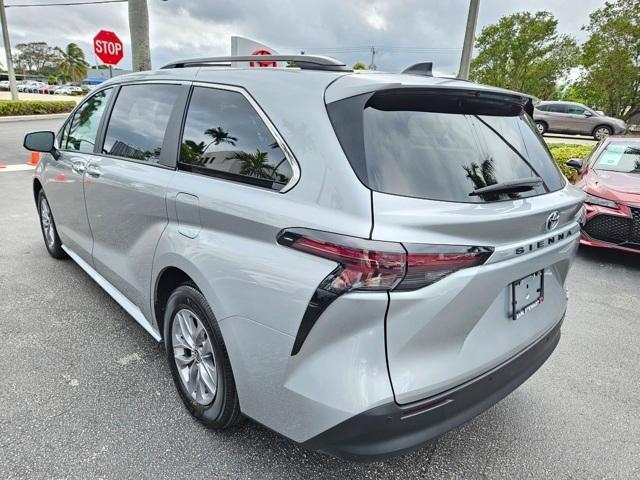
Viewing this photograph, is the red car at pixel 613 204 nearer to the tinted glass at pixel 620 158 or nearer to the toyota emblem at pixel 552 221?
the tinted glass at pixel 620 158

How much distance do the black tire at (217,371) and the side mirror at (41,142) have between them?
7.82ft

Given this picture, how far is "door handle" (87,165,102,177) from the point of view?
302 centimetres

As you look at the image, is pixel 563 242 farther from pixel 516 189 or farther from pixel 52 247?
pixel 52 247

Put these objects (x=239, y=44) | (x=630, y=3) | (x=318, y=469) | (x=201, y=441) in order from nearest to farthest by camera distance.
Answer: (x=318, y=469)
(x=201, y=441)
(x=239, y=44)
(x=630, y=3)

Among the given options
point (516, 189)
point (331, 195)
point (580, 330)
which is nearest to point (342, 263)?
point (331, 195)

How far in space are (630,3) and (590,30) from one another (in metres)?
1.90

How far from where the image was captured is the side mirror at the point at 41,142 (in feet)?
12.5

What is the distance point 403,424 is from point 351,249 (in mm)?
650

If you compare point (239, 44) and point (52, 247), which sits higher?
point (239, 44)


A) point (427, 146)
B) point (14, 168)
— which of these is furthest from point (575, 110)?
point (427, 146)

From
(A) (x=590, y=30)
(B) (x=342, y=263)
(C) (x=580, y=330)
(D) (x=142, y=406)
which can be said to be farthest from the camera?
(A) (x=590, y=30)

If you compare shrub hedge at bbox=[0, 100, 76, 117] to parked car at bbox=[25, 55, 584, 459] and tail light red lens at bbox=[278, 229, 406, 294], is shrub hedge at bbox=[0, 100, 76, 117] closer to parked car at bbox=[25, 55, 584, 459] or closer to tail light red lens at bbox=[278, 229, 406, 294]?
parked car at bbox=[25, 55, 584, 459]

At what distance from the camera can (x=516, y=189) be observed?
1.90 m

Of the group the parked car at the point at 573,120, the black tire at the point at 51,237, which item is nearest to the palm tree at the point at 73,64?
the parked car at the point at 573,120
